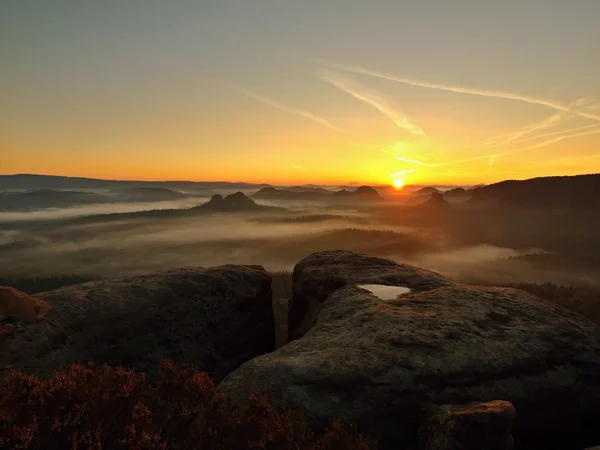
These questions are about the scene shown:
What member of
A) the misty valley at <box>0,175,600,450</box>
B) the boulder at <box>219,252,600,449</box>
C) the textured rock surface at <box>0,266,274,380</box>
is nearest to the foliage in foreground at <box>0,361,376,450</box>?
the misty valley at <box>0,175,600,450</box>

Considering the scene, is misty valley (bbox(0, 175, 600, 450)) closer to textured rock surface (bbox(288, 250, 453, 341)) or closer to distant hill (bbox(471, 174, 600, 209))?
textured rock surface (bbox(288, 250, 453, 341))

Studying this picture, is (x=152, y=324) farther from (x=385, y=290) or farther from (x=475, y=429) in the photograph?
(x=475, y=429)

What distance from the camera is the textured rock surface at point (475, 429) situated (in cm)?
601

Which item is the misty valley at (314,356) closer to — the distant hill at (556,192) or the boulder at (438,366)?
the boulder at (438,366)

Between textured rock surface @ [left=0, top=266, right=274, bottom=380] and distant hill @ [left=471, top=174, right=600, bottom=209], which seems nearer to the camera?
textured rock surface @ [left=0, top=266, right=274, bottom=380]

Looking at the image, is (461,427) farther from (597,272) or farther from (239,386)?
(597,272)

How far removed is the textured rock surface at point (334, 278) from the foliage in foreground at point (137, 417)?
9042 mm

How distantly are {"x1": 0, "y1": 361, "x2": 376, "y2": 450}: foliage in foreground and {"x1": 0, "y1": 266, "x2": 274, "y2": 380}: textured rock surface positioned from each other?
539 cm

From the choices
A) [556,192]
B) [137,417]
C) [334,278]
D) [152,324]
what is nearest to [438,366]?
[137,417]

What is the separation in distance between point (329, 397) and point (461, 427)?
7.14ft

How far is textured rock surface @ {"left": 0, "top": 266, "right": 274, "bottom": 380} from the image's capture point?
973 cm

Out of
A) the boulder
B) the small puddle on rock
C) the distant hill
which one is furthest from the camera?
the distant hill

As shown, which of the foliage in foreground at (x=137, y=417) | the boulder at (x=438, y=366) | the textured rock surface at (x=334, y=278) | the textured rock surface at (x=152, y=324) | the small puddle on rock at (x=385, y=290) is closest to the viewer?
the foliage in foreground at (x=137, y=417)

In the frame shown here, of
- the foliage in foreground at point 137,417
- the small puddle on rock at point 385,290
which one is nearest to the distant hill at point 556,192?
the small puddle on rock at point 385,290
